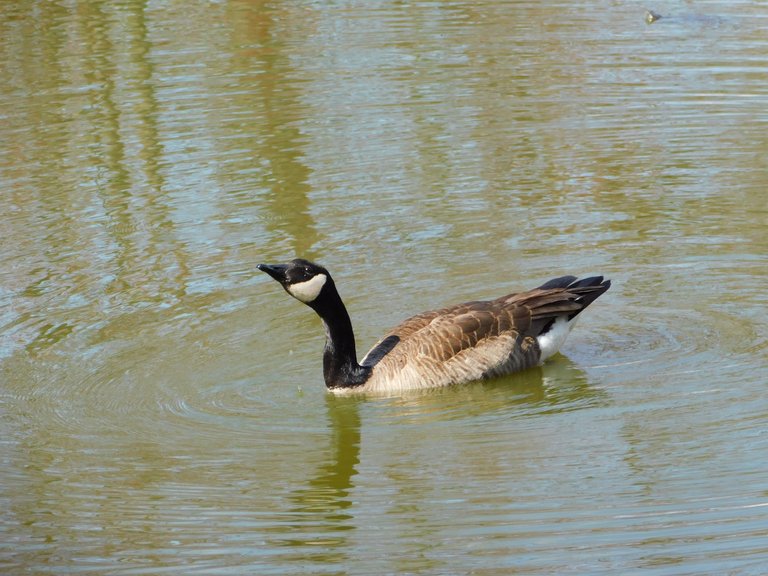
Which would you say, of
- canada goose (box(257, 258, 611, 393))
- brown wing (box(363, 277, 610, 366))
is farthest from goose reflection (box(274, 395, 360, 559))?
brown wing (box(363, 277, 610, 366))

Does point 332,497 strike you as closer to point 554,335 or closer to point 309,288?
point 309,288

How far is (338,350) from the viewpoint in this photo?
10.3 meters

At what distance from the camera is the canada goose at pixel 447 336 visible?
1027 centimetres

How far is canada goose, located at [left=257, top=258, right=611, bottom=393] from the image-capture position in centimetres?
1027

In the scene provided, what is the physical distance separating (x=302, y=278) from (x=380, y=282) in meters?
2.32

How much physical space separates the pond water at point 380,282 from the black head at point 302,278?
85 centimetres

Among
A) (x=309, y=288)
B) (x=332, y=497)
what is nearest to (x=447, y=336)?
(x=309, y=288)

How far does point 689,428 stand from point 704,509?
4.61ft

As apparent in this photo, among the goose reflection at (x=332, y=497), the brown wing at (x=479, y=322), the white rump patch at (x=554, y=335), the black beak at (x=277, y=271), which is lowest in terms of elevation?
the goose reflection at (x=332, y=497)

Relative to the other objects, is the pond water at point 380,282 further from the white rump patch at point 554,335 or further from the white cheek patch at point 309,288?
the white cheek patch at point 309,288

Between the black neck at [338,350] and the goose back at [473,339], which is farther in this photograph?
the goose back at [473,339]

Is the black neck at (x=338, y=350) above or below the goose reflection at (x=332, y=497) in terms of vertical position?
above

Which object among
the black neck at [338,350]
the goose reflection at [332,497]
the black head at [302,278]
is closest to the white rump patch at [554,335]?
the black neck at [338,350]

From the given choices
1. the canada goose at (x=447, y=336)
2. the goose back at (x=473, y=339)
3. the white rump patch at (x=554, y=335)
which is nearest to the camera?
the canada goose at (x=447, y=336)
